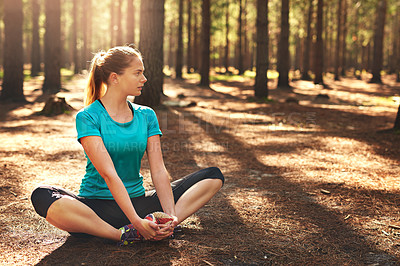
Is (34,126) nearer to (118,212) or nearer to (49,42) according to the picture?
(118,212)

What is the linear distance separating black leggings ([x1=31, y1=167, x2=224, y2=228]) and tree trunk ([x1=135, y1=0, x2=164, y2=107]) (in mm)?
7931

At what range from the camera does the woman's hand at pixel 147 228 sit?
3.01m

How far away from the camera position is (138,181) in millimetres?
3459

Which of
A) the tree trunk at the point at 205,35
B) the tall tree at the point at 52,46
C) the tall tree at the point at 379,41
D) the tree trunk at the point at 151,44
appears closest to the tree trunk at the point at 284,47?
the tree trunk at the point at 205,35

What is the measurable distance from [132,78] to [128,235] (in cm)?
127

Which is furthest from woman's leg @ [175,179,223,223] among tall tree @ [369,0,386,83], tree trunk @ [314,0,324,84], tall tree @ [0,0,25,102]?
tall tree @ [369,0,386,83]

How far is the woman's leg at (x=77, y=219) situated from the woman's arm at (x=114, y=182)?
0.86 feet

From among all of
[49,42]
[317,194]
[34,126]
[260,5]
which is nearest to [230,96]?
[260,5]

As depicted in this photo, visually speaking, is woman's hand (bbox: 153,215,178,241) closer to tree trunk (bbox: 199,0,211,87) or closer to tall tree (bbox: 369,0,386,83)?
tree trunk (bbox: 199,0,211,87)

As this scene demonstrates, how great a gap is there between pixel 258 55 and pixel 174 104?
4.30 meters

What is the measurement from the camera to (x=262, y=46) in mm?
15141

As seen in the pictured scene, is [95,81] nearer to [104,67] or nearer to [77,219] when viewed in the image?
[104,67]

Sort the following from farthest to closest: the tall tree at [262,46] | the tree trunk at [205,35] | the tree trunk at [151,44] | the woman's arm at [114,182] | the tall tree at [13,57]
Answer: the tree trunk at [205,35]
the tall tree at [262,46]
the tall tree at [13,57]
the tree trunk at [151,44]
the woman's arm at [114,182]

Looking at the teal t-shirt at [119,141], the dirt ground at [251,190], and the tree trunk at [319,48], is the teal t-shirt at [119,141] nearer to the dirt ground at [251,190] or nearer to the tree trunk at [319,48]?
the dirt ground at [251,190]
